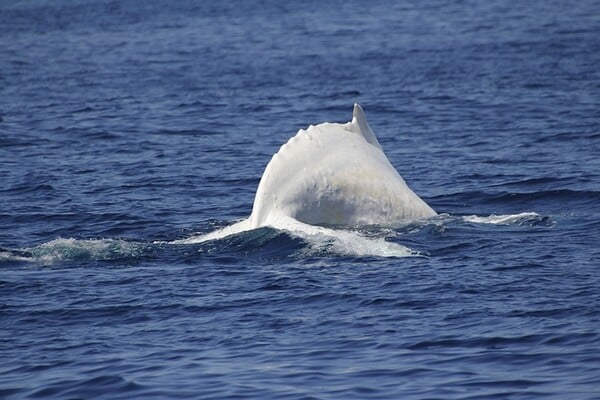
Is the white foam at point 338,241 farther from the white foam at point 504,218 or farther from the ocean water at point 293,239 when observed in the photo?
the white foam at point 504,218

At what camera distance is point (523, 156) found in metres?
23.3

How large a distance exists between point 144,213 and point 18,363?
7012 mm

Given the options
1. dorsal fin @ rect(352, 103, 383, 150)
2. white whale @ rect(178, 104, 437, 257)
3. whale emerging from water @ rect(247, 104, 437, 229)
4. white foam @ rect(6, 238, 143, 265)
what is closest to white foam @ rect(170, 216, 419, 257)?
white whale @ rect(178, 104, 437, 257)

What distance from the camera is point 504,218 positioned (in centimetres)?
1745

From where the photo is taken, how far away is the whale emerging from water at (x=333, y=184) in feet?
53.2

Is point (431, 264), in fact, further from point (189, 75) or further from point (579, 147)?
point (189, 75)

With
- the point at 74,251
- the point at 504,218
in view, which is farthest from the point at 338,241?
the point at 74,251

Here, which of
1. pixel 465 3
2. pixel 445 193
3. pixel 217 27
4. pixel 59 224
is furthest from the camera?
pixel 465 3

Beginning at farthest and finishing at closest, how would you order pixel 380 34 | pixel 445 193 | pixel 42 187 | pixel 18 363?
pixel 380 34 → pixel 42 187 → pixel 445 193 → pixel 18 363

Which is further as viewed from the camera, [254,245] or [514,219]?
[514,219]

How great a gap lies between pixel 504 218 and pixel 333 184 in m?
2.54

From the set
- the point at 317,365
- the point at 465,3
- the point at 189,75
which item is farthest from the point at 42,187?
the point at 465,3

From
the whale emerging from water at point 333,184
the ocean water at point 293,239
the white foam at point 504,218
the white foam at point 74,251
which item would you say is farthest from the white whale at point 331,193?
the white foam at point 74,251

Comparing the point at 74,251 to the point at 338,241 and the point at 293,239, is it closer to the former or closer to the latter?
the point at 293,239
